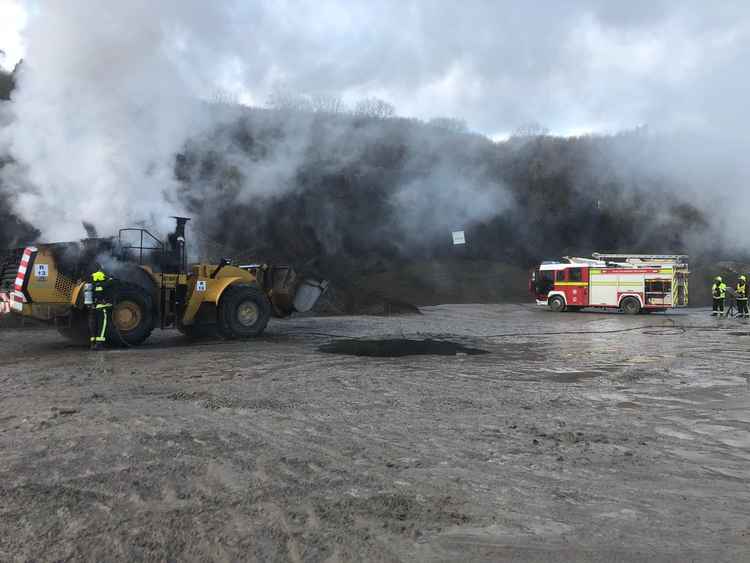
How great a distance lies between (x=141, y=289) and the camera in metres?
10.4

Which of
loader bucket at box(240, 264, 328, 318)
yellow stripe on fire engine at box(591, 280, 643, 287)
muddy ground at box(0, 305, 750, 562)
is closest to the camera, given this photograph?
muddy ground at box(0, 305, 750, 562)

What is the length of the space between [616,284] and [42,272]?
19497mm

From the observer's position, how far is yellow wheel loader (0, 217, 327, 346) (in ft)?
32.0

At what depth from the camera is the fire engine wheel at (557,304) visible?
23.7 meters

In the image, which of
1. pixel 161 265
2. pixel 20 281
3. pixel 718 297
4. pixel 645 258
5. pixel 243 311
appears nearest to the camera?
pixel 20 281

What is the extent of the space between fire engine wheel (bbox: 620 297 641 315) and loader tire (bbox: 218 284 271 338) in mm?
15617

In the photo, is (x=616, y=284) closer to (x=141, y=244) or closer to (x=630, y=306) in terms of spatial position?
(x=630, y=306)

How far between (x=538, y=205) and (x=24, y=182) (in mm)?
30899

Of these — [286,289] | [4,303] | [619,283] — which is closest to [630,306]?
[619,283]

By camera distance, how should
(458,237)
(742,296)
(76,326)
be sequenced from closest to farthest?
(76,326) → (742,296) → (458,237)

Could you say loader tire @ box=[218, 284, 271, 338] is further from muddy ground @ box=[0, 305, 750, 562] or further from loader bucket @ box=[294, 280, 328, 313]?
muddy ground @ box=[0, 305, 750, 562]

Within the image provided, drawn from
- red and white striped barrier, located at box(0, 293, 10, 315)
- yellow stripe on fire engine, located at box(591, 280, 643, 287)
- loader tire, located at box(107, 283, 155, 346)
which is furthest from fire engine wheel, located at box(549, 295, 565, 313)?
red and white striped barrier, located at box(0, 293, 10, 315)

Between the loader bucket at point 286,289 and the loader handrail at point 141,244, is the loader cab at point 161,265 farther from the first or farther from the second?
the loader bucket at point 286,289

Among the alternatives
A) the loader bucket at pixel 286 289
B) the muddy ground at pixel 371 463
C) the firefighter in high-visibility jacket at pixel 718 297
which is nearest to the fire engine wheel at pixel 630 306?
the firefighter in high-visibility jacket at pixel 718 297
